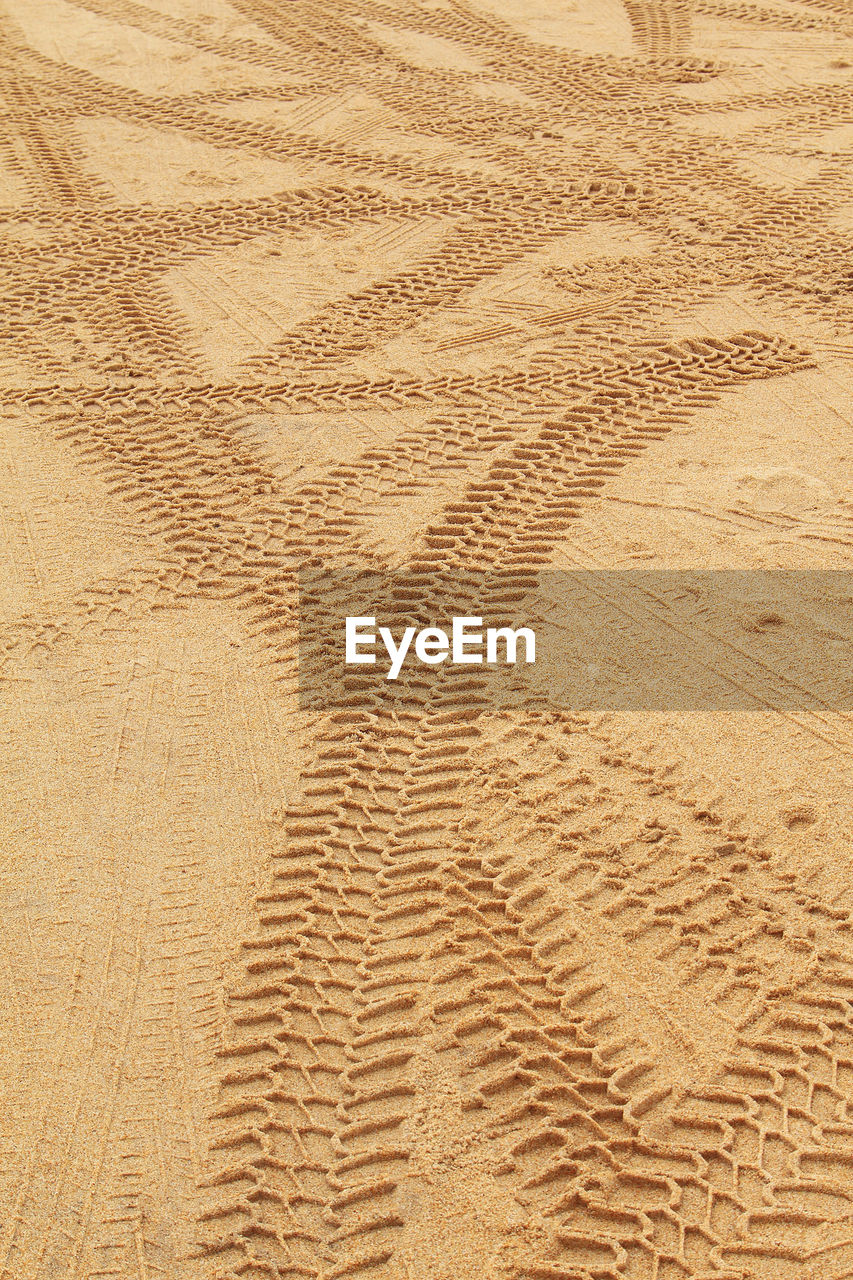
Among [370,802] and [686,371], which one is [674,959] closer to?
[370,802]

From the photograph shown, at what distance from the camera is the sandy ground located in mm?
2391

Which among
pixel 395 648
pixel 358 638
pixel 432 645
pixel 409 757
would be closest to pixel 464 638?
pixel 432 645

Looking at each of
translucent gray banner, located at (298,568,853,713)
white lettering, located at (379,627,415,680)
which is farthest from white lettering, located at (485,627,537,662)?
white lettering, located at (379,627,415,680)

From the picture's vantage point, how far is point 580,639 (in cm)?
377

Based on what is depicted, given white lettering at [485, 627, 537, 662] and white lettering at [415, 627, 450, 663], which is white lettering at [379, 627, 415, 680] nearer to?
white lettering at [415, 627, 450, 663]

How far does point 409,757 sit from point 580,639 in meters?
0.74

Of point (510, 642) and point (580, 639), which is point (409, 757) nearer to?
point (510, 642)

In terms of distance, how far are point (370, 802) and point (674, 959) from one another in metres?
0.92

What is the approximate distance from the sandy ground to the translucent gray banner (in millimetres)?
97

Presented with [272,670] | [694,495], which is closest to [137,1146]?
[272,670]

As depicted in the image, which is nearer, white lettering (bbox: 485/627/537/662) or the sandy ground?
the sandy ground

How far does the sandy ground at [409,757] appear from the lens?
7.84 feet

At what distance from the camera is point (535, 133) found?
7699mm

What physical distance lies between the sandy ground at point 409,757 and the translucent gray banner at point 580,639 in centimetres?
10
